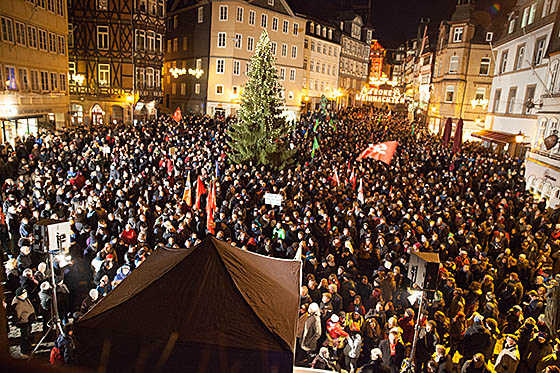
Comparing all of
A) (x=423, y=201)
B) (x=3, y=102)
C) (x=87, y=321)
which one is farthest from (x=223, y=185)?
(x=3, y=102)

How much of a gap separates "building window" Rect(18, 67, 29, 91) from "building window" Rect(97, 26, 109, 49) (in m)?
13.1

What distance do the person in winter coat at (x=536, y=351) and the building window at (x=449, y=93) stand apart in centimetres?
3814

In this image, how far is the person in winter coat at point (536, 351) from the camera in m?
6.41

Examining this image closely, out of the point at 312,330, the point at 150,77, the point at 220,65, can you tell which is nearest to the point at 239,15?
the point at 220,65

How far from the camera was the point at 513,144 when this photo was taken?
28016 mm

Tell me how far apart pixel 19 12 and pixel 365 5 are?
2329 inches

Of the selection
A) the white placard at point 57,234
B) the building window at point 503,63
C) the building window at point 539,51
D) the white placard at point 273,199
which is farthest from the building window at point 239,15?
the white placard at point 57,234

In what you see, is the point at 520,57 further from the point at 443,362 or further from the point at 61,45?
the point at 61,45

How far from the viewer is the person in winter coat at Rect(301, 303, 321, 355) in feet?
23.3

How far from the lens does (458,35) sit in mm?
39750

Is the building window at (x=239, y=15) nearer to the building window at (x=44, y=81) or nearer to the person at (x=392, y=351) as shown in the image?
the building window at (x=44, y=81)

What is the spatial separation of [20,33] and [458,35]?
37851mm

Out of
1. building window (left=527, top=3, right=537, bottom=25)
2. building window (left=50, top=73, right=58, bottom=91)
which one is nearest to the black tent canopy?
building window (left=527, top=3, right=537, bottom=25)

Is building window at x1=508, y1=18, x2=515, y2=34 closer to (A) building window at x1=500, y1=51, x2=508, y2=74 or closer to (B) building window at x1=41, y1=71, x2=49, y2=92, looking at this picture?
(A) building window at x1=500, y1=51, x2=508, y2=74
